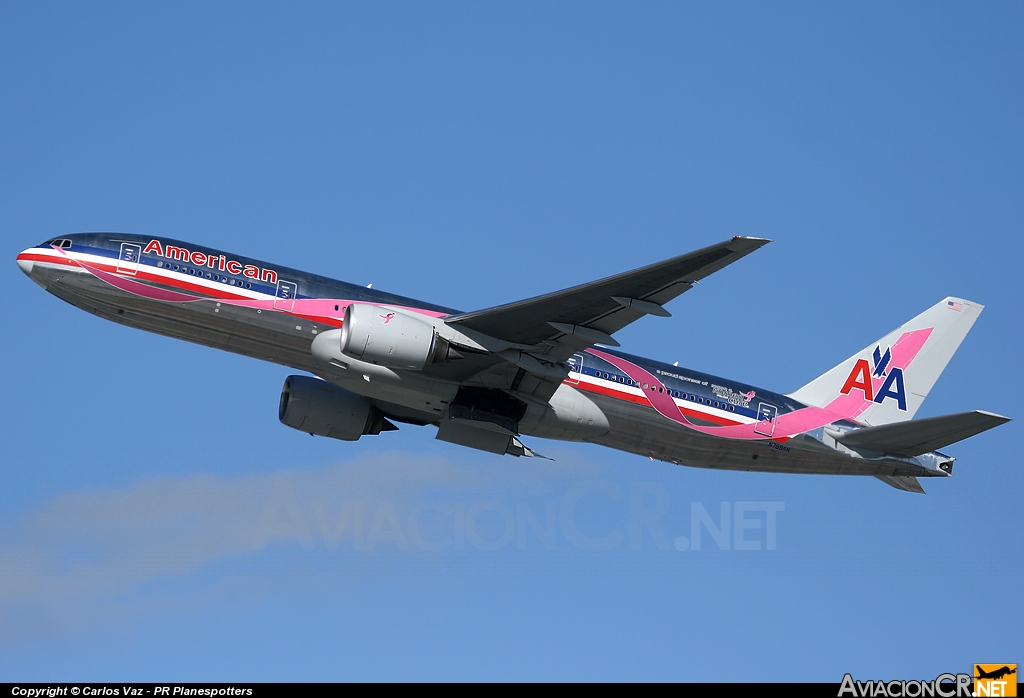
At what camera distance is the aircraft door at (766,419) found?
38.5 meters

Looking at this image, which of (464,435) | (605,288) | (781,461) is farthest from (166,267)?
(781,461)

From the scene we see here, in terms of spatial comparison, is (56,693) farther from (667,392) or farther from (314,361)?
(667,392)

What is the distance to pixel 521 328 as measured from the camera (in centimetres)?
3350

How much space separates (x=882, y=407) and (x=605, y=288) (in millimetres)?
16615

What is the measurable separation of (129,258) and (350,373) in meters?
7.67

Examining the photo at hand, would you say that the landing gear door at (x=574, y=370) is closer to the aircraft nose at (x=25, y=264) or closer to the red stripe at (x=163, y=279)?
the red stripe at (x=163, y=279)

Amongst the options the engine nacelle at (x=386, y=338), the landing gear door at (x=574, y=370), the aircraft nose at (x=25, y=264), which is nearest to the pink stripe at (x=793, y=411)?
the landing gear door at (x=574, y=370)

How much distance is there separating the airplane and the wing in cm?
5

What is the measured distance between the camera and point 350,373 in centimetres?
3366

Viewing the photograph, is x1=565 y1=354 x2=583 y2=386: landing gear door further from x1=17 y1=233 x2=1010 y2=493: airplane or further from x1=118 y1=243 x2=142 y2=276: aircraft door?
x1=118 y1=243 x2=142 y2=276: aircraft door

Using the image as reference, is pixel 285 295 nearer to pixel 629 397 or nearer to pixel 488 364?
pixel 488 364

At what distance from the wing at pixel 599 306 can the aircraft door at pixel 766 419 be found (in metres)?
8.52

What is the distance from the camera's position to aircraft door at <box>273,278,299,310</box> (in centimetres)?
3388

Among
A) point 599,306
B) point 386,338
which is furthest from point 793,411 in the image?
point 386,338
